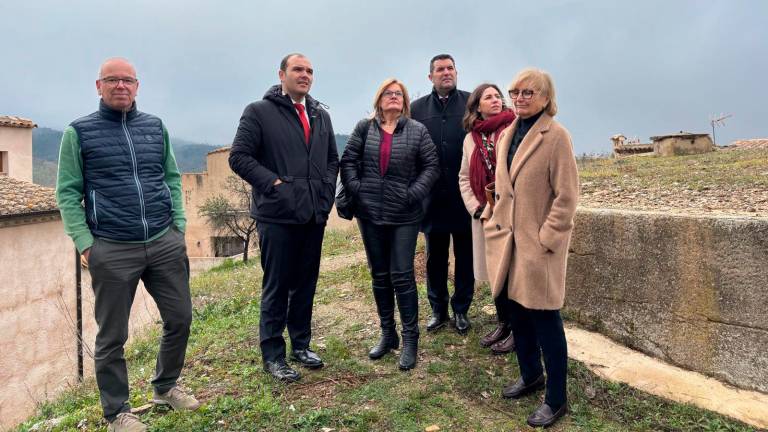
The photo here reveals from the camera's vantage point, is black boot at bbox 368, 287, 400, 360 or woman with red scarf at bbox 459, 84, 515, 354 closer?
woman with red scarf at bbox 459, 84, 515, 354

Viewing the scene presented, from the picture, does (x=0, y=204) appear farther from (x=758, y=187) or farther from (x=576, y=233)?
(x=758, y=187)

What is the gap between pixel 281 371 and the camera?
358cm

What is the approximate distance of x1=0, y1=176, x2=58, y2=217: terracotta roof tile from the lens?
1096 centimetres

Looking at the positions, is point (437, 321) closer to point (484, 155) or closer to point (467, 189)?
point (467, 189)

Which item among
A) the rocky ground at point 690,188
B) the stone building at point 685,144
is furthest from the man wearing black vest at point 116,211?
the stone building at point 685,144

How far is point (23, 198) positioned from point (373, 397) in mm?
11811

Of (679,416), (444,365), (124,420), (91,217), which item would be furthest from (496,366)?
(91,217)

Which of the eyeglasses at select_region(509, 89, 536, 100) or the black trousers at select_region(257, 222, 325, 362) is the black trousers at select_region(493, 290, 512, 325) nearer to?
the black trousers at select_region(257, 222, 325, 362)

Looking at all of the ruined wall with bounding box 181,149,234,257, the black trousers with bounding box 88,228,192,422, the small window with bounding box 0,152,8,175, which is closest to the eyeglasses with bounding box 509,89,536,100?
the black trousers with bounding box 88,228,192,422

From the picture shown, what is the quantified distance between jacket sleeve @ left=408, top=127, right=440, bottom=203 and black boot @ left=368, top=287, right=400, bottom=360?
748 mm

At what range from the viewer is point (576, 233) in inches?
156

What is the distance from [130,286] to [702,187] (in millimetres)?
4513

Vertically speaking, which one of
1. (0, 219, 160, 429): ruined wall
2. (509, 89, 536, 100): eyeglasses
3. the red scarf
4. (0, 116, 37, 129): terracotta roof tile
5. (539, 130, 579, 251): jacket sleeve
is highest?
(0, 116, 37, 129): terracotta roof tile

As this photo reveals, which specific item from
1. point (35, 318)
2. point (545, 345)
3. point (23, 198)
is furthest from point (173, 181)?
point (23, 198)
